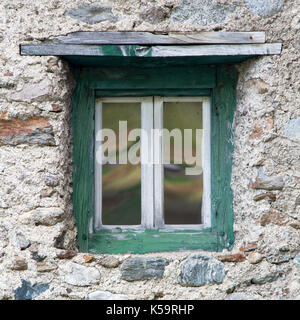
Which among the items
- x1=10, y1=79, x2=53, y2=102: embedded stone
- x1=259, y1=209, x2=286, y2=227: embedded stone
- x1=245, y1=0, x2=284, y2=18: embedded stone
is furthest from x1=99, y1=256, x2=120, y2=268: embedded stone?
x1=245, y1=0, x2=284, y2=18: embedded stone

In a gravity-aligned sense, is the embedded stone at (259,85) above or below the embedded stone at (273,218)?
above

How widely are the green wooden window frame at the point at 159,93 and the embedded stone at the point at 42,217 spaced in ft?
0.60

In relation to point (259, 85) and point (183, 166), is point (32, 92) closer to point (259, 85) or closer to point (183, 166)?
point (183, 166)

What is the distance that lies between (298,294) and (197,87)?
3.76 feet

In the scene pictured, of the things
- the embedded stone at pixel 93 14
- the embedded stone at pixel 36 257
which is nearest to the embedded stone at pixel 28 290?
the embedded stone at pixel 36 257

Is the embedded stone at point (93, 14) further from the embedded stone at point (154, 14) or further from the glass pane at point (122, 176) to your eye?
the glass pane at point (122, 176)

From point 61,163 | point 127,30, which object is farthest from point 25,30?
point 61,163

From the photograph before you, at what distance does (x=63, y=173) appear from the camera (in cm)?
250

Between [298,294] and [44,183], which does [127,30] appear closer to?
[44,183]

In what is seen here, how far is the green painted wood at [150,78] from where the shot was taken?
8.66 feet

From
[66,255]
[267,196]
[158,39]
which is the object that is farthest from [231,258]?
[158,39]

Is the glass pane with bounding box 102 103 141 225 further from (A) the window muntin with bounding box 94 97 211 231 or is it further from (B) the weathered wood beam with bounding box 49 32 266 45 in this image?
(B) the weathered wood beam with bounding box 49 32 266 45

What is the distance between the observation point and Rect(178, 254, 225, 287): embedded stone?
246 centimetres

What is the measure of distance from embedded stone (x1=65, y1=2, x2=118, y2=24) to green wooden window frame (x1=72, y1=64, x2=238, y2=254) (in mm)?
270
